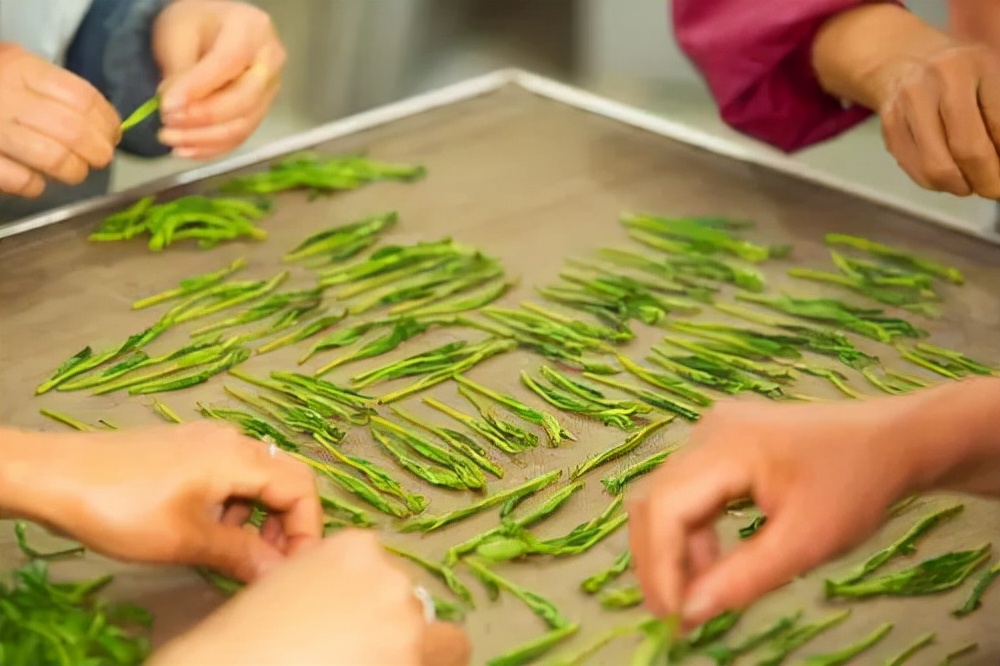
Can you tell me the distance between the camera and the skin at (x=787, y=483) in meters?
0.51

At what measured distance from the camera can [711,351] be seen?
0.82m

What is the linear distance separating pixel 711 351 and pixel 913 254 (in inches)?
9.9

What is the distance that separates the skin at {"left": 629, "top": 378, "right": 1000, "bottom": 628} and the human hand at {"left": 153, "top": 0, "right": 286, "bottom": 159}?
58cm

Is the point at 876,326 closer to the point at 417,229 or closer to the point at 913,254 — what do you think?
the point at 913,254

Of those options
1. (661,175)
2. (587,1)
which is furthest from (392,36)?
(661,175)

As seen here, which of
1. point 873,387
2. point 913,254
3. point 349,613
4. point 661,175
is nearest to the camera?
point 349,613

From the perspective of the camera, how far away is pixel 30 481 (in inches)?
21.8

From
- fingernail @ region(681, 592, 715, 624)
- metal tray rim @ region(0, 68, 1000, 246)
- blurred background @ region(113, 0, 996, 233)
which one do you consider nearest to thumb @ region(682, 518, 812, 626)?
fingernail @ region(681, 592, 715, 624)

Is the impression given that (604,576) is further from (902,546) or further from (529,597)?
(902,546)

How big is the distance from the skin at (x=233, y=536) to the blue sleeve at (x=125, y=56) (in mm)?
578

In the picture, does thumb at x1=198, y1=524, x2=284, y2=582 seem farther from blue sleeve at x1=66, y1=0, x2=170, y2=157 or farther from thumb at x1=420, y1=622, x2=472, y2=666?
blue sleeve at x1=66, y1=0, x2=170, y2=157

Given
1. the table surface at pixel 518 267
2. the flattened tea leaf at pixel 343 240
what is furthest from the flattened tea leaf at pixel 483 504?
the flattened tea leaf at pixel 343 240

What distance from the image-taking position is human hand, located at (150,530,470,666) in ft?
1.55

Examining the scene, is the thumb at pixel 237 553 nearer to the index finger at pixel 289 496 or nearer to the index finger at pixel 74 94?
the index finger at pixel 289 496
